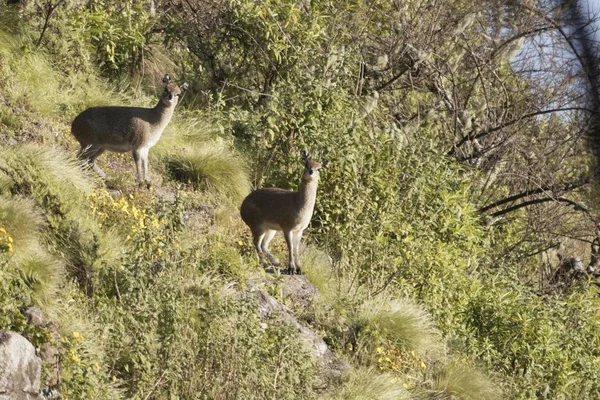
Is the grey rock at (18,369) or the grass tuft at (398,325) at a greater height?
the grass tuft at (398,325)

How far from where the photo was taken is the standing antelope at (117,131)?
426 inches

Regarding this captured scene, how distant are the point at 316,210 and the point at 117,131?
8.58ft

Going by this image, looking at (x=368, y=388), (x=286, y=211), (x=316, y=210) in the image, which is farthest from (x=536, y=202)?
(x=368, y=388)

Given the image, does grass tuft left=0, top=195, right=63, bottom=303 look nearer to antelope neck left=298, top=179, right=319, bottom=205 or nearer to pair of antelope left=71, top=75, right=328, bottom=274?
pair of antelope left=71, top=75, right=328, bottom=274

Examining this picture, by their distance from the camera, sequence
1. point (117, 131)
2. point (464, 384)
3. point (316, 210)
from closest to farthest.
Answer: point (464, 384) → point (117, 131) → point (316, 210)

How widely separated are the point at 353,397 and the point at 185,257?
2.02m

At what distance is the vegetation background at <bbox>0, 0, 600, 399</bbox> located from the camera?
7.74 m

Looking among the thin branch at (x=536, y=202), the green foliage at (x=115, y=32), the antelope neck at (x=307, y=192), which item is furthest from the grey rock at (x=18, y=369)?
the thin branch at (x=536, y=202)

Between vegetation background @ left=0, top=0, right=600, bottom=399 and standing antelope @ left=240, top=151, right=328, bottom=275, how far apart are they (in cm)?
35

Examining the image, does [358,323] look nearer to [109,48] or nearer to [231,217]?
[231,217]

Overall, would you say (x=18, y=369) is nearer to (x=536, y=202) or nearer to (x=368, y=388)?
(x=368, y=388)

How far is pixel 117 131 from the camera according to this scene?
35.5 feet

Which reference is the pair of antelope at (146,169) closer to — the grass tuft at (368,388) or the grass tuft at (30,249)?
the grass tuft at (368,388)

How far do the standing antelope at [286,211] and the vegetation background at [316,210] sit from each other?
347mm
